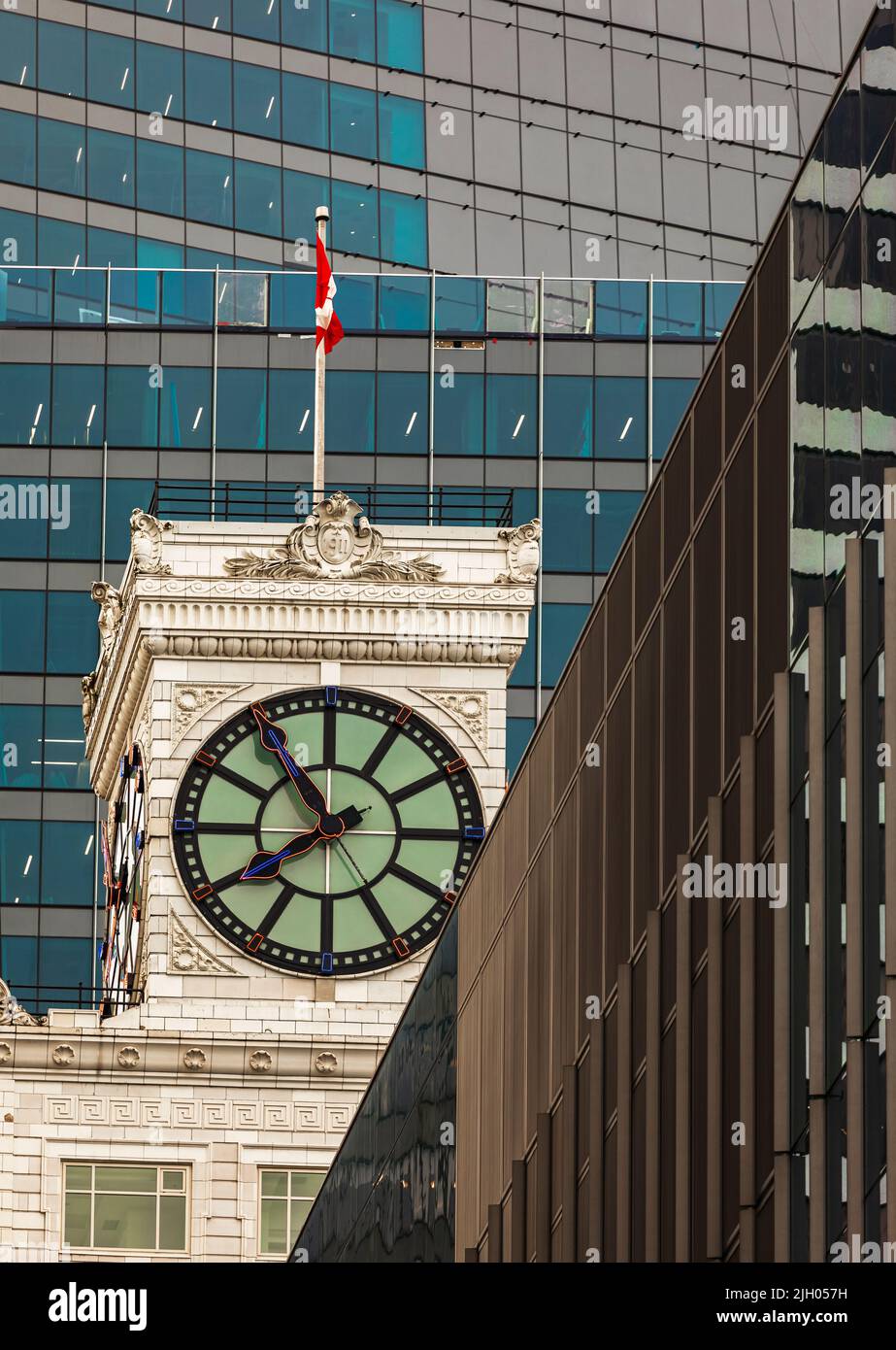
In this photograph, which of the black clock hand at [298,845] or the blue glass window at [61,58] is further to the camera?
the blue glass window at [61,58]

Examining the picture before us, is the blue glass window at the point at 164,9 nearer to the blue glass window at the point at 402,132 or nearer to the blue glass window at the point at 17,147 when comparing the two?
the blue glass window at the point at 17,147

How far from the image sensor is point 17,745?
121 metres

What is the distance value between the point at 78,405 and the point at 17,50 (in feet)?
50.1

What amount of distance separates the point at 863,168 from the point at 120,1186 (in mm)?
40978

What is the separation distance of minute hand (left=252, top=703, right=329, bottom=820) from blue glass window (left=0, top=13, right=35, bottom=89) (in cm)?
6821

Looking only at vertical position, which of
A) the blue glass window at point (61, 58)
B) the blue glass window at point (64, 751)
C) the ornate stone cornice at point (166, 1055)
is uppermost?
the blue glass window at point (61, 58)

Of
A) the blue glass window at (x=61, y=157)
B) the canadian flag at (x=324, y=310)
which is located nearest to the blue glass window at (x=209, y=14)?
the blue glass window at (x=61, y=157)

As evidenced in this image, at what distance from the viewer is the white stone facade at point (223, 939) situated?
65875 mm

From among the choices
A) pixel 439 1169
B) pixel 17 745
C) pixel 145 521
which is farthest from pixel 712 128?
pixel 439 1169

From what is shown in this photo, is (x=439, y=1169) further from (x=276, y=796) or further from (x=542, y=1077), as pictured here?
(x=276, y=796)

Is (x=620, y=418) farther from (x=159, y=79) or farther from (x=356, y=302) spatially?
→ (x=159, y=79)

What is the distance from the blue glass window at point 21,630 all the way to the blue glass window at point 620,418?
687 inches

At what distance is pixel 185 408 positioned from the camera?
124500mm

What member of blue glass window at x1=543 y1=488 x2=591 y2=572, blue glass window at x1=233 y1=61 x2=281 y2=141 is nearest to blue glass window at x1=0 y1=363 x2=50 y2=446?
blue glass window at x1=233 y1=61 x2=281 y2=141
